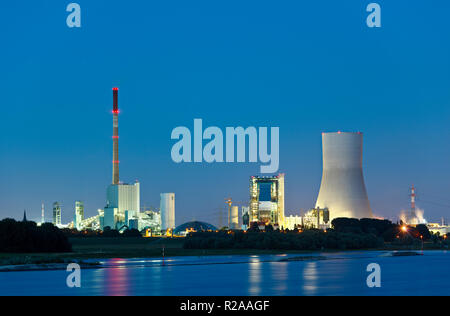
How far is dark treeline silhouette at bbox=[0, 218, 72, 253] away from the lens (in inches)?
3159

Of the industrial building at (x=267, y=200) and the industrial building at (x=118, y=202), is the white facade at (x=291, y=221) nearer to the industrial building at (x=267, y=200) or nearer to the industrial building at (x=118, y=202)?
the industrial building at (x=267, y=200)

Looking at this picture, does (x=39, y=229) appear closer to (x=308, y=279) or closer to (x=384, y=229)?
(x=308, y=279)

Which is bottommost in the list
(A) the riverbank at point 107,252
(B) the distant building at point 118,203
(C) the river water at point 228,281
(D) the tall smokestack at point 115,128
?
(A) the riverbank at point 107,252

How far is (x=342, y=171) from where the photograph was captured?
130250 millimetres

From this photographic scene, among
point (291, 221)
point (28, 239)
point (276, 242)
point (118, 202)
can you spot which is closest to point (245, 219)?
point (291, 221)

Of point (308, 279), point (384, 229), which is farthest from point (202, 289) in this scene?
point (384, 229)

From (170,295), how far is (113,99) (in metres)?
133

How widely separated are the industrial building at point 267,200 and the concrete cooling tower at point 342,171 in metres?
32.2

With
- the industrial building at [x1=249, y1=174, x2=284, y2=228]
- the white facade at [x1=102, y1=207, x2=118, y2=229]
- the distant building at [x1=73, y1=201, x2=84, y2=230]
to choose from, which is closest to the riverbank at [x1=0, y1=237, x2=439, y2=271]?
the industrial building at [x1=249, y1=174, x2=284, y2=228]

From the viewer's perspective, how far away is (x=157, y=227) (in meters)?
190

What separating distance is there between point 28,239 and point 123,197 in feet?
328

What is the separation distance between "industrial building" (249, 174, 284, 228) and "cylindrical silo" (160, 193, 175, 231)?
2818cm

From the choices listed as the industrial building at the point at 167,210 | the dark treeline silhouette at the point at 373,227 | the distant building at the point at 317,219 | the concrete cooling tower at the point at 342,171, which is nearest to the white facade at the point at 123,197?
the industrial building at the point at 167,210

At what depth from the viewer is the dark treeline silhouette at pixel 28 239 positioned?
Result: 80.2 metres
